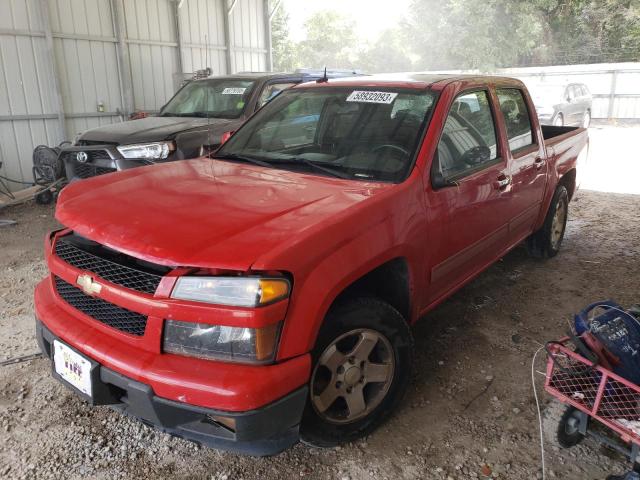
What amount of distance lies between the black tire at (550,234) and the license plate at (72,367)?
150 inches

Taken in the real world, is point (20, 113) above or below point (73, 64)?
below

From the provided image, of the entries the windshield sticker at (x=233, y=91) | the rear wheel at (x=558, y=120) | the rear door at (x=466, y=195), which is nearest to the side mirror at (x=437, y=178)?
the rear door at (x=466, y=195)

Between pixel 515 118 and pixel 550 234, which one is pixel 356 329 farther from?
pixel 550 234

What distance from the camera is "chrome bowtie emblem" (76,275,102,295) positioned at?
206cm

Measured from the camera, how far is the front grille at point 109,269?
195cm

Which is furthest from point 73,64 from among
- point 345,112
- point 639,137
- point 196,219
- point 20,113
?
point 639,137

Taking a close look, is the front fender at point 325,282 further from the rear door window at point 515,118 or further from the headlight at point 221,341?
the rear door window at point 515,118

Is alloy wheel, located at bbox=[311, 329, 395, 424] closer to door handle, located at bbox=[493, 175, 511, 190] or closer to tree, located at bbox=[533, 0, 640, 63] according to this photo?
door handle, located at bbox=[493, 175, 511, 190]

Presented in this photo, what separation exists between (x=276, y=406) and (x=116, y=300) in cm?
74

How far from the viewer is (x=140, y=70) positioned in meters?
10.1

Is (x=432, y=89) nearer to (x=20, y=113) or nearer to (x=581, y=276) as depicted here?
(x=581, y=276)

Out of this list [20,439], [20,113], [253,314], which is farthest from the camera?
[20,113]

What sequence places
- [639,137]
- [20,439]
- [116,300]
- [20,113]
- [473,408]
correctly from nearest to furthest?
[116,300] < [20,439] < [473,408] < [20,113] < [639,137]

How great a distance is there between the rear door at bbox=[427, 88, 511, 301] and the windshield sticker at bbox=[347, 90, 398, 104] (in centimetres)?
36
